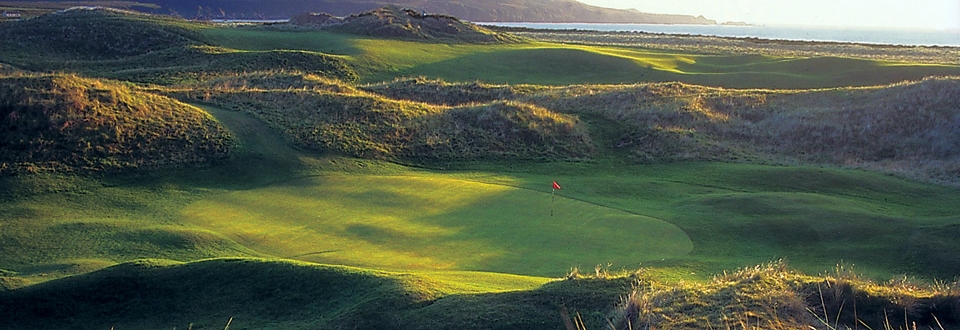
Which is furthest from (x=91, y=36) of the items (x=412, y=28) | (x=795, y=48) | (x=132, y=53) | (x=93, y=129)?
(x=795, y=48)

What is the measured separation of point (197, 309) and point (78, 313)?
180 centimetres

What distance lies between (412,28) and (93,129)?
47.0 metres

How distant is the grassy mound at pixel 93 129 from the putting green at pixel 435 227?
13.1ft

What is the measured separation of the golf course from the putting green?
93mm

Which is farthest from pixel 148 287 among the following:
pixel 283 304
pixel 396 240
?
pixel 396 240

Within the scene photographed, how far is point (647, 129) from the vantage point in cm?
3175

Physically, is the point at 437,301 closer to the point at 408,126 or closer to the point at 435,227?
the point at 435,227

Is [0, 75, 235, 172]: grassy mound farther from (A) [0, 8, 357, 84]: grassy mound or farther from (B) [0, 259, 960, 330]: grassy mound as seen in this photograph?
(A) [0, 8, 357, 84]: grassy mound

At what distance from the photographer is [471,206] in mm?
18078

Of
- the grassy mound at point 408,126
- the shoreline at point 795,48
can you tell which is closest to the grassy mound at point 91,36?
the grassy mound at point 408,126

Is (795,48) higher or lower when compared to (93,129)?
higher

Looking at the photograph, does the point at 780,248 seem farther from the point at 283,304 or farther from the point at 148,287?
the point at 148,287

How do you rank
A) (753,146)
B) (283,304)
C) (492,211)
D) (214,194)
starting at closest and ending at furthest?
1. (283,304)
2. (492,211)
3. (214,194)
4. (753,146)

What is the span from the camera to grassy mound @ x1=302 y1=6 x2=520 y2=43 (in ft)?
217
